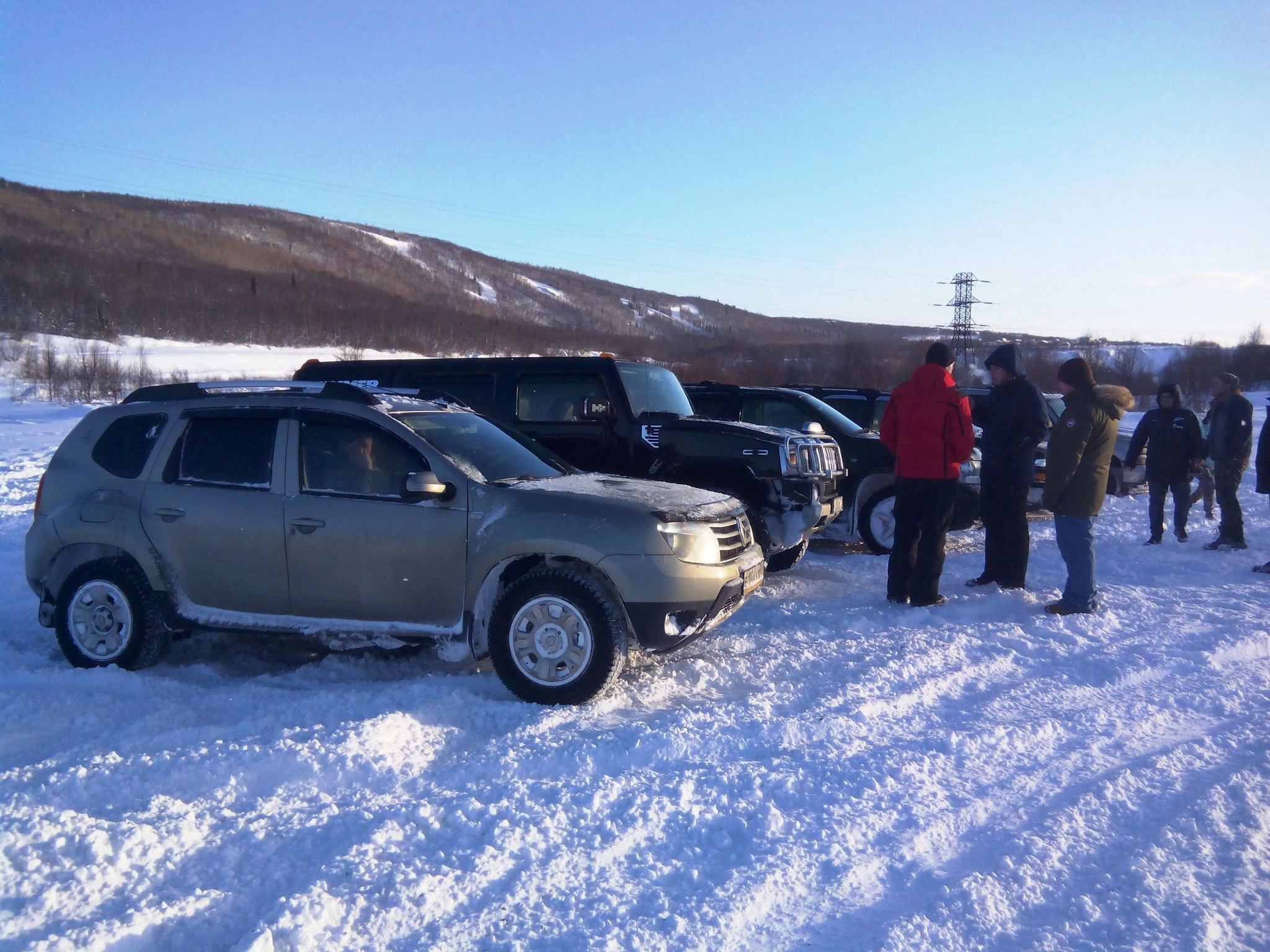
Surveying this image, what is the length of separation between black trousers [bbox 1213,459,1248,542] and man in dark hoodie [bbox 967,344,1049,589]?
3.47 m

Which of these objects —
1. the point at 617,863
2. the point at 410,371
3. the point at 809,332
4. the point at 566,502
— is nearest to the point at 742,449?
the point at 566,502

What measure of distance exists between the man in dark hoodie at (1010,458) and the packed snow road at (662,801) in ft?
4.89

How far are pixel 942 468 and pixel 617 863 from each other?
4.49 m

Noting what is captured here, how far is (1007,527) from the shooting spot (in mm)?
7309

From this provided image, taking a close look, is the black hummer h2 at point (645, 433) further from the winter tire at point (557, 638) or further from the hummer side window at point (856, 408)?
the hummer side window at point (856, 408)

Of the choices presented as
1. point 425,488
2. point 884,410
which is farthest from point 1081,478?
point 884,410

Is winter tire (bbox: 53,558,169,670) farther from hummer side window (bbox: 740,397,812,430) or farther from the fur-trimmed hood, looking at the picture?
hummer side window (bbox: 740,397,812,430)

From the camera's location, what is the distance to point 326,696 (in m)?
4.80

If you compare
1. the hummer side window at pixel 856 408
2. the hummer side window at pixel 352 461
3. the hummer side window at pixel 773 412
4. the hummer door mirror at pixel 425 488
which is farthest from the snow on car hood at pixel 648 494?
the hummer side window at pixel 856 408

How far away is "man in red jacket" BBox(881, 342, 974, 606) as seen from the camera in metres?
6.71

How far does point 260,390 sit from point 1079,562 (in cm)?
587

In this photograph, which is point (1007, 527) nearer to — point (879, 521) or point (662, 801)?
point (879, 521)

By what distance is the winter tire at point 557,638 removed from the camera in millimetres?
4703

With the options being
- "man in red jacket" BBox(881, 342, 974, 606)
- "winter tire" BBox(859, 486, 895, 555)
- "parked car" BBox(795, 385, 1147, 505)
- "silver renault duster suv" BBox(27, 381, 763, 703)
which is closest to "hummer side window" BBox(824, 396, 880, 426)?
"parked car" BBox(795, 385, 1147, 505)
